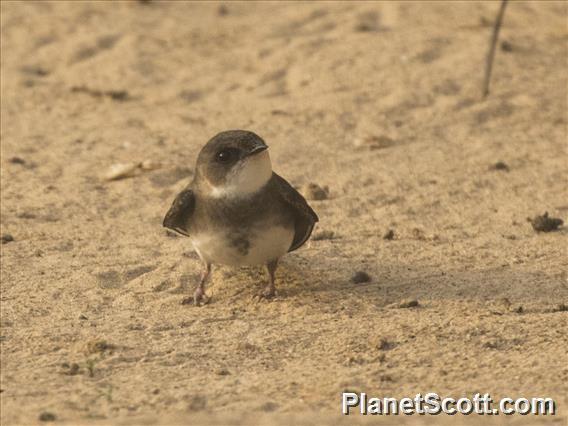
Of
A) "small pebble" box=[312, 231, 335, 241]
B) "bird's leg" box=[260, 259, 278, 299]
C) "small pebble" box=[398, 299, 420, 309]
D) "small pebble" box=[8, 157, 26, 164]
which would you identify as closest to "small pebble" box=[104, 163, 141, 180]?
"small pebble" box=[8, 157, 26, 164]

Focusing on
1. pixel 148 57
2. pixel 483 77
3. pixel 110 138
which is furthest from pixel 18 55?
pixel 483 77

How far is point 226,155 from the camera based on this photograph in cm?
670

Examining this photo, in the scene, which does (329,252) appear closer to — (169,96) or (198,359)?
(198,359)

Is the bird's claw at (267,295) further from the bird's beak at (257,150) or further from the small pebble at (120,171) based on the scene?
the small pebble at (120,171)

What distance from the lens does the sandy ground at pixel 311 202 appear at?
581 centimetres

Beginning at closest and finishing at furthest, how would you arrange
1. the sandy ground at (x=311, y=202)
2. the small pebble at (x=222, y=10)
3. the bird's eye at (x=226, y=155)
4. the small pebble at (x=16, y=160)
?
the sandy ground at (x=311, y=202), the bird's eye at (x=226, y=155), the small pebble at (x=16, y=160), the small pebble at (x=222, y=10)

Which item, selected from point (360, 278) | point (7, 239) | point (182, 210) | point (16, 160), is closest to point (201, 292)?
point (182, 210)

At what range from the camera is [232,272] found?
7402 millimetres

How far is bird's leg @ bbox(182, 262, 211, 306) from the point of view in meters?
6.91

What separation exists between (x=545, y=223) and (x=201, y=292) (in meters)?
2.38

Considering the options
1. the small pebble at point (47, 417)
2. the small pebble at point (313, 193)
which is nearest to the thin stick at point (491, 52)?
the small pebble at point (313, 193)

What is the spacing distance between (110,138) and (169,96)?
44.6 inches

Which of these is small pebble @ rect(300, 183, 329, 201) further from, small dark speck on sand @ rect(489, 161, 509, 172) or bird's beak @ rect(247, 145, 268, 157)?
bird's beak @ rect(247, 145, 268, 157)

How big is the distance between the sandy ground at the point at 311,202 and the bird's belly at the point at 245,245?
0.29m
